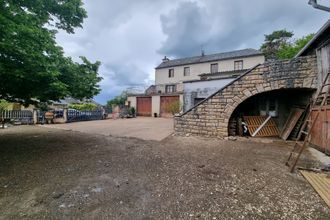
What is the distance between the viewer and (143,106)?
2395cm

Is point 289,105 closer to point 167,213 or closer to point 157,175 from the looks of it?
point 157,175

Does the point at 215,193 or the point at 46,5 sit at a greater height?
the point at 46,5

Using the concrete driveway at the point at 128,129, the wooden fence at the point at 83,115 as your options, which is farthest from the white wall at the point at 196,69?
the concrete driveway at the point at 128,129

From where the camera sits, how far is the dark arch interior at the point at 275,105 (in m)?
8.39

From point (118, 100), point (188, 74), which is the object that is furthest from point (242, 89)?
point (118, 100)

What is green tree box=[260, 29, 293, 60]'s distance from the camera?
2670cm

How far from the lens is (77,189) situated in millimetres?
3221

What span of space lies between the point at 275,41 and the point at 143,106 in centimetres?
2253

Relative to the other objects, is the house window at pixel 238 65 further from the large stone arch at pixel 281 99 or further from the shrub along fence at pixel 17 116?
the shrub along fence at pixel 17 116

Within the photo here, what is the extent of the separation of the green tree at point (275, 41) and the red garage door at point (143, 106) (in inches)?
725

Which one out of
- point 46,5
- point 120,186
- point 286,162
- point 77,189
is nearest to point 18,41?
point 46,5

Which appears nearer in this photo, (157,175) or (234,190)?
(234,190)

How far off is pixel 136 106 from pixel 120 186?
2140 centimetres

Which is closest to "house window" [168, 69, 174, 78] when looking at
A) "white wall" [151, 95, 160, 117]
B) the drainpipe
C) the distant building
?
the distant building
